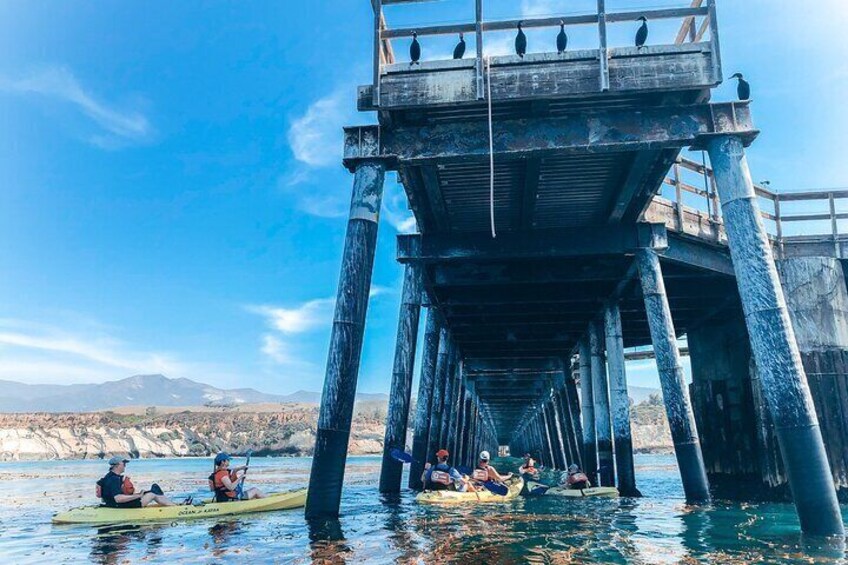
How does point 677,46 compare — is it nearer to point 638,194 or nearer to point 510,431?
point 638,194

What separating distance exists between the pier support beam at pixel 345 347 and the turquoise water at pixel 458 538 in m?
0.70

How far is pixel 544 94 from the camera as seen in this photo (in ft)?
36.7

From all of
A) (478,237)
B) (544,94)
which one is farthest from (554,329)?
(544,94)

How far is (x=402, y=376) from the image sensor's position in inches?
673

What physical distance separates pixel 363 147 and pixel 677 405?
906 cm

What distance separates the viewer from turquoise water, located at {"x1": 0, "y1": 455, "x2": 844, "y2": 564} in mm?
8055

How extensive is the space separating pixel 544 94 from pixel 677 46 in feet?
8.37

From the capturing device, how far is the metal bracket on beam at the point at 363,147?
1203cm

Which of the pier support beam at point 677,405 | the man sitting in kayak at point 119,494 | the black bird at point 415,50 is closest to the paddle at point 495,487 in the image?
the pier support beam at point 677,405

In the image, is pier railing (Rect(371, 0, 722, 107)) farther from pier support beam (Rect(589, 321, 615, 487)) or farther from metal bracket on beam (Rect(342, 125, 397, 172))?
pier support beam (Rect(589, 321, 615, 487))

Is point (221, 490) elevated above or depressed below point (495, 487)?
above

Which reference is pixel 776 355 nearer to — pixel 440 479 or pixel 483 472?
pixel 440 479

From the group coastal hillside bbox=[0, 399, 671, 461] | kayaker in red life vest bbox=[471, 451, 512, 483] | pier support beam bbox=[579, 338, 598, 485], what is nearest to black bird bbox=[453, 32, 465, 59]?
kayaker in red life vest bbox=[471, 451, 512, 483]

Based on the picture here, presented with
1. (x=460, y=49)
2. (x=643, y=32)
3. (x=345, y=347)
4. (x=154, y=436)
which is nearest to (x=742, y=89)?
(x=643, y=32)
